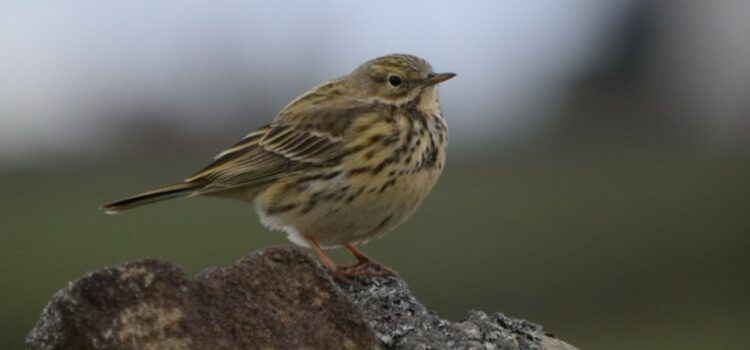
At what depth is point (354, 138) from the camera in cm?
1102

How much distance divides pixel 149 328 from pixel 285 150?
451 cm

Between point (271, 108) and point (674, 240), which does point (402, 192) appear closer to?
point (674, 240)

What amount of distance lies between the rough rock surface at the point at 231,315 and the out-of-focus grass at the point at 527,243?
10374 millimetres

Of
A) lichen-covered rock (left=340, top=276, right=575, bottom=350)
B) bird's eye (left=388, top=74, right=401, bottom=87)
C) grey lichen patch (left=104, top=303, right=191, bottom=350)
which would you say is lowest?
grey lichen patch (left=104, top=303, right=191, bottom=350)

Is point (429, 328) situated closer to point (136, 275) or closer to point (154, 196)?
point (136, 275)

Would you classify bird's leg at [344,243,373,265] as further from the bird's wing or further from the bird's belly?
the bird's wing

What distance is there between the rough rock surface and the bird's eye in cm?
395

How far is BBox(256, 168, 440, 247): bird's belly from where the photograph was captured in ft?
34.6

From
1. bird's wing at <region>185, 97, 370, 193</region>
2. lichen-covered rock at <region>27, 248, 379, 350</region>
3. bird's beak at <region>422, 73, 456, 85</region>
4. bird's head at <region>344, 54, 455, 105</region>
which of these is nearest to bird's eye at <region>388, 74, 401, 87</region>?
bird's head at <region>344, 54, 455, 105</region>

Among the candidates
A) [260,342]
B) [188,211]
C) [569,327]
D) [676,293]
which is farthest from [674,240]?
[260,342]

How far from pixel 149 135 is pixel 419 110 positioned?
2104 centimetres

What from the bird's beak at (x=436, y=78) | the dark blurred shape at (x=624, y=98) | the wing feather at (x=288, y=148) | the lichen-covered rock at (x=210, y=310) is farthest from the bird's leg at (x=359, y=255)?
the dark blurred shape at (x=624, y=98)

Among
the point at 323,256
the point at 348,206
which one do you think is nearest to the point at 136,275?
the point at 323,256

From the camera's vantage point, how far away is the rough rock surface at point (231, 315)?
6.64 metres
